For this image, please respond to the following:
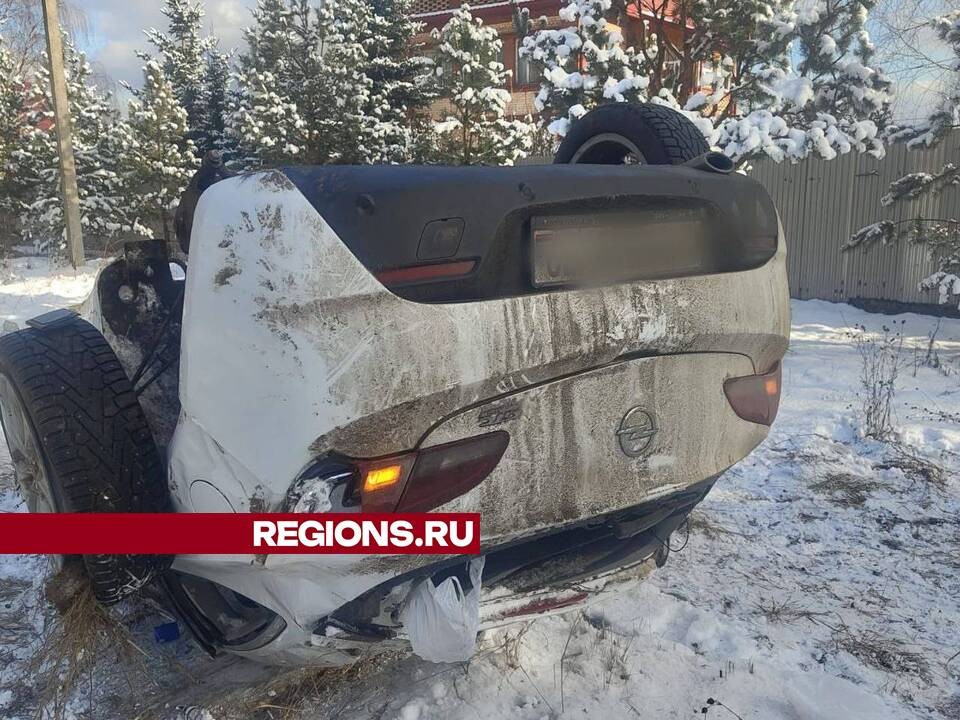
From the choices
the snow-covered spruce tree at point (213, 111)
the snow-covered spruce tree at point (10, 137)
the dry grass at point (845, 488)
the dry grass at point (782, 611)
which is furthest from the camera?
the snow-covered spruce tree at point (213, 111)

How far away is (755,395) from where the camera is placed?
245 cm

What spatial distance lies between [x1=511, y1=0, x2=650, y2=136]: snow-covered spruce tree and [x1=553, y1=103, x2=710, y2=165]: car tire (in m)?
7.01

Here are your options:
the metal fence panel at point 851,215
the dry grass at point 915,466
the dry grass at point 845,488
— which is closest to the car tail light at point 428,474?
the dry grass at point 845,488

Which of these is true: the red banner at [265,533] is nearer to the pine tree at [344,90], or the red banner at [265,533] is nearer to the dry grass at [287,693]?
the dry grass at [287,693]

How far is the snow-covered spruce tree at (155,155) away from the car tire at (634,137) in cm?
1687

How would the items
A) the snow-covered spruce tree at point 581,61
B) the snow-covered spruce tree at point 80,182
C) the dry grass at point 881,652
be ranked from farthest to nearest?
the snow-covered spruce tree at point 80,182, the snow-covered spruce tree at point 581,61, the dry grass at point 881,652

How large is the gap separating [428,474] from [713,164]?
1416mm

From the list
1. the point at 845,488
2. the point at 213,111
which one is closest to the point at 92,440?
the point at 845,488

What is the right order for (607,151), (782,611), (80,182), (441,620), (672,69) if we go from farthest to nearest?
1. (80,182)
2. (672,69)
3. (607,151)
4. (782,611)
5. (441,620)

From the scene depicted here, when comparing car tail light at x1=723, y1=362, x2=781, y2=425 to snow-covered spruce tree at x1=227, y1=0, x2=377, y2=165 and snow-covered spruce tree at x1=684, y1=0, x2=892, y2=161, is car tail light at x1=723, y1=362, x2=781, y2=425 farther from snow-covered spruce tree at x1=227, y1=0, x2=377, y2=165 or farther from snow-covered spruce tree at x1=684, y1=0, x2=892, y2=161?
snow-covered spruce tree at x1=227, y1=0, x2=377, y2=165

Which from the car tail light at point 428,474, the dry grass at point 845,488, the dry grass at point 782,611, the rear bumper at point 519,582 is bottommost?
the dry grass at point 782,611

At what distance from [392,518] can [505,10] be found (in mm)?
27236

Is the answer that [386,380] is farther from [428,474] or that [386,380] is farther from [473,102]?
[473,102]

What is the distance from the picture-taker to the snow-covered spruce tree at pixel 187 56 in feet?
88.2
